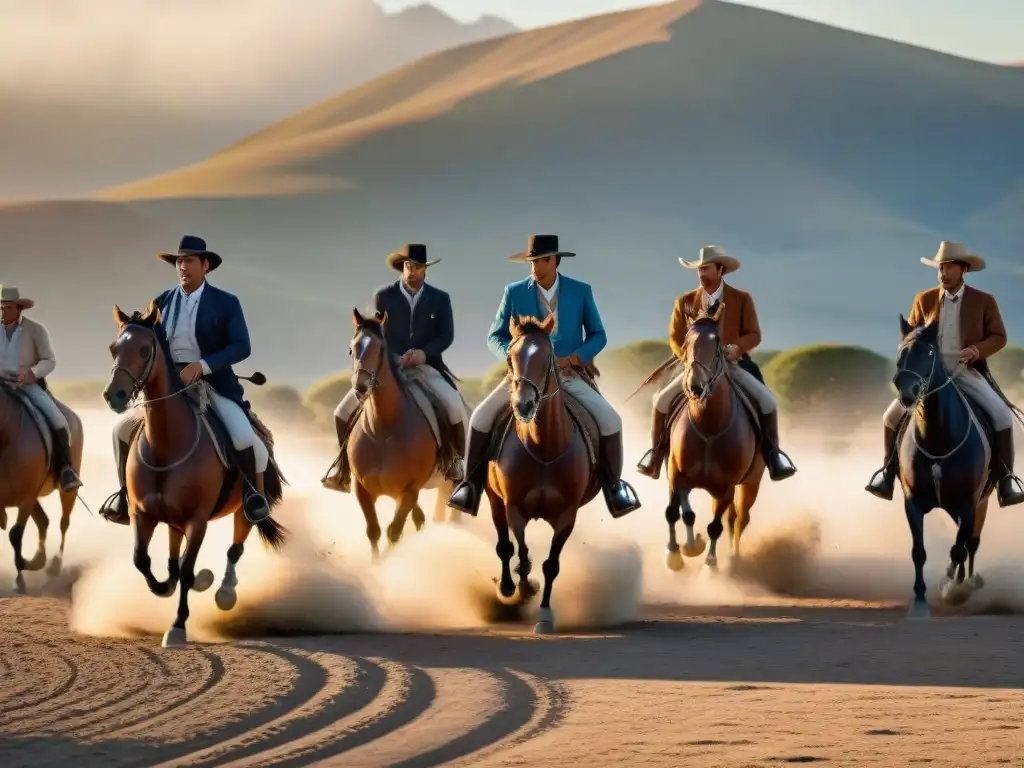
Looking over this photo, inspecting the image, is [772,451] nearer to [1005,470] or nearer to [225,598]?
[1005,470]

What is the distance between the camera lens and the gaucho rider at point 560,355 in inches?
565

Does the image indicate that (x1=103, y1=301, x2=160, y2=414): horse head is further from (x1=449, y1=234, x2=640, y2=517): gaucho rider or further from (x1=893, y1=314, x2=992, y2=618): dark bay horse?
(x1=893, y1=314, x2=992, y2=618): dark bay horse

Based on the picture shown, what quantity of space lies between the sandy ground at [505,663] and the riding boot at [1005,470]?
3.04ft

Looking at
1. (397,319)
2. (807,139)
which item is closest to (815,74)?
(807,139)

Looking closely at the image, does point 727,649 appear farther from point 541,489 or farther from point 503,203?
point 503,203

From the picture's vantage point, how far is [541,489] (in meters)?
13.9

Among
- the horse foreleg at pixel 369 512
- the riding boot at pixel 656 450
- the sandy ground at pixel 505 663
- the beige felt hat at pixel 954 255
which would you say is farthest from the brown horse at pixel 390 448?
the beige felt hat at pixel 954 255

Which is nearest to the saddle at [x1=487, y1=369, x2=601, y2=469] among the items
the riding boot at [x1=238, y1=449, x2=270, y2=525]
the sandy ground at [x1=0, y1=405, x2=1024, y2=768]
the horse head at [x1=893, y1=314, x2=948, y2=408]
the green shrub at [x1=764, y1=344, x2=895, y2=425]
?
the sandy ground at [x1=0, y1=405, x2=1024, y2=768]

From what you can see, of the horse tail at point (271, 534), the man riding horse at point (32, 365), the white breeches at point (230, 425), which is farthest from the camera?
the man riding horse at point (32, 365)

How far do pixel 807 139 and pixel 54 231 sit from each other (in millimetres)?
56315

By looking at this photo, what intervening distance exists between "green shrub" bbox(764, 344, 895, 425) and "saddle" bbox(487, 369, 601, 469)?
1427 inches

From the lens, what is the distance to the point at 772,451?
675 inches

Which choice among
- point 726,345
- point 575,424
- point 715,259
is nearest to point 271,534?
point 575,424

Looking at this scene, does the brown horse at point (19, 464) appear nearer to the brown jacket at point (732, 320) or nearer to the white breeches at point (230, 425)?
the white breeches at point (230, 425)
